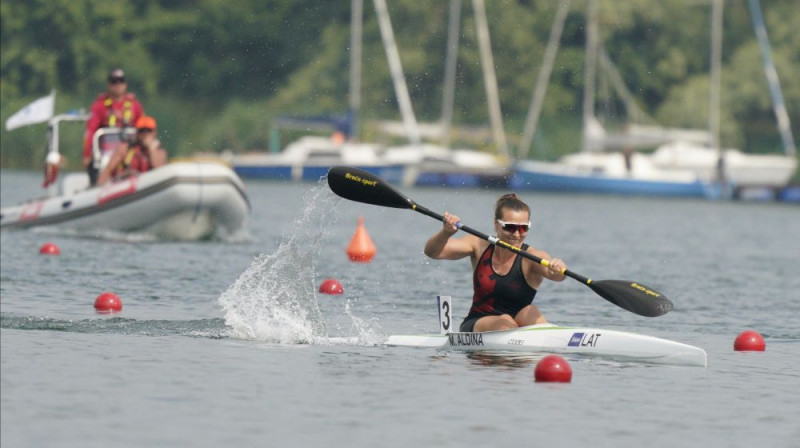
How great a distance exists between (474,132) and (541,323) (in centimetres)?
4922

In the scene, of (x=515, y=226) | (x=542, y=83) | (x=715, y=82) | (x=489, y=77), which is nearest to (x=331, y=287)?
(x=515, y=226)

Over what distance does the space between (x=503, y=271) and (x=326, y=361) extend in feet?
5.44

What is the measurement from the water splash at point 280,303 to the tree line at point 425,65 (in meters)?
44.8

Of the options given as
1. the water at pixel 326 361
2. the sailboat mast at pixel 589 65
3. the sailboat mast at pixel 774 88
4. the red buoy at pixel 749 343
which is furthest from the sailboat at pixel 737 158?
the red buoy at pixel 749 343

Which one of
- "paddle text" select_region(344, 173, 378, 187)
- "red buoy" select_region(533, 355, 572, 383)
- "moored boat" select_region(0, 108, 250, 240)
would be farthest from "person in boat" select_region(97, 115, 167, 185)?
"red buoy" select_region(533, 355, 572, 383)

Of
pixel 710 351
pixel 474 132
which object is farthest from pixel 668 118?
pixel 710 351

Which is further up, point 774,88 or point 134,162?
point 774,88

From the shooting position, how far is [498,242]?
12.9 m

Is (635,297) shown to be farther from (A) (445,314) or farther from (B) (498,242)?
(A) (445,314)

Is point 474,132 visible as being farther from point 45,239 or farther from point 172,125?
point 45,239

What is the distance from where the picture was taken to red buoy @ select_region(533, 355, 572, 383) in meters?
11.6

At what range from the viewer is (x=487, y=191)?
59625mm

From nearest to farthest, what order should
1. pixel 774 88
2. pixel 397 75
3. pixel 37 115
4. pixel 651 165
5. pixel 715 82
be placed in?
pixel 37 115 → pixel 715 82 → pixel 651 165 → pixel 774 88 → pixel 397 75

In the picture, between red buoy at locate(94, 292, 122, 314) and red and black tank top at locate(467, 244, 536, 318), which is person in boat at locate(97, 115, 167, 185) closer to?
red buoy at locate(94, 292, 122, 314)
